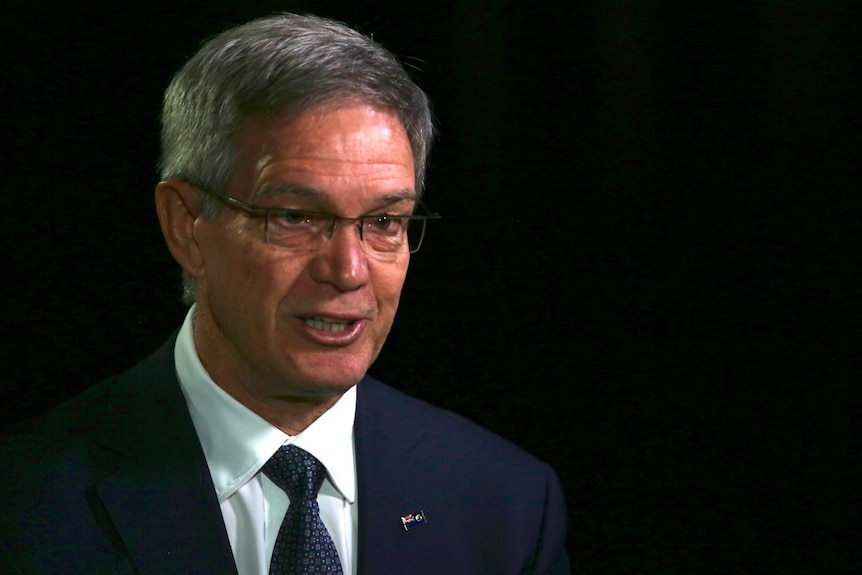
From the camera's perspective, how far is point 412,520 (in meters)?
2.26

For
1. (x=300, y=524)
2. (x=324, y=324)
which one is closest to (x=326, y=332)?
(x=324, y=324)

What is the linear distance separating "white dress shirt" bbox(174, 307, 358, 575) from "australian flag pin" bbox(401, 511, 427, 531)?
0.29ft

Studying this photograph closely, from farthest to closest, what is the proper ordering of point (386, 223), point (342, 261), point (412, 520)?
point (412, 520), point (386, 223), point (342, 261)

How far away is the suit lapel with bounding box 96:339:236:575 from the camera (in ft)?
6.77

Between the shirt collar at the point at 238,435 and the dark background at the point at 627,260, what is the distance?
0.37 metres

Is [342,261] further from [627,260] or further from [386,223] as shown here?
[627,260]

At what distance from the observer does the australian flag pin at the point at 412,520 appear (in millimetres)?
2237

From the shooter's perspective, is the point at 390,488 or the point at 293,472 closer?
the point at 293,472

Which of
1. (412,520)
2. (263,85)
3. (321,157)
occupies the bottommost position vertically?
(412,520)

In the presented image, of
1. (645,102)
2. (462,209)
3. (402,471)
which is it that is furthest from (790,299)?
(402,471)

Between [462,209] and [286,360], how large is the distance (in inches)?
29.1

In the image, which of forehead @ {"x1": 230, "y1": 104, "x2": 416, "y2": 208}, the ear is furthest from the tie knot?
forehead @ {"x1": 230, "y1": 104, "x2": 416, "y2": 208}

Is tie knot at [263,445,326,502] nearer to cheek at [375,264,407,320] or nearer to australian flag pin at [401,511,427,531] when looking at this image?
australian flag pin at [401,511,427,531]

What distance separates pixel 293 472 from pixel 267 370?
197mm
